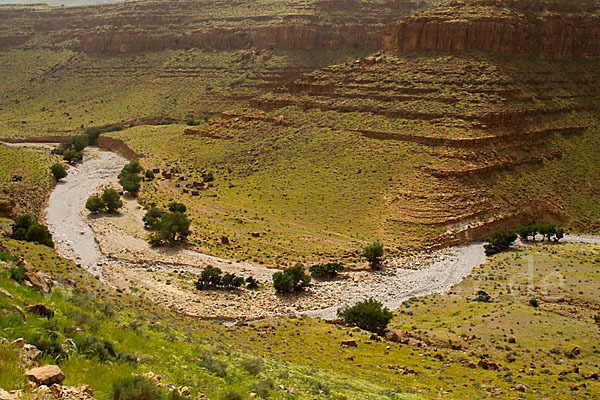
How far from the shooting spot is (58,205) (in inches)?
2336

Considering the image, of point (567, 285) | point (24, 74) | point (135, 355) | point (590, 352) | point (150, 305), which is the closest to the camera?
point (135, 355)

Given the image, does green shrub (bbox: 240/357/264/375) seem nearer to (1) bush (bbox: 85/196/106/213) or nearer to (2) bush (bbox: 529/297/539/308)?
(2) bush (bbox: 529/297/539/308)

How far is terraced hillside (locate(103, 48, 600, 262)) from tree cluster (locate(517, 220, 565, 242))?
1.81 meters

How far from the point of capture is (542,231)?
50.6 m

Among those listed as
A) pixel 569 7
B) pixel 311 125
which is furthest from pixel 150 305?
pixel 569 7

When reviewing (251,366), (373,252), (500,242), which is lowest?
(500,242)

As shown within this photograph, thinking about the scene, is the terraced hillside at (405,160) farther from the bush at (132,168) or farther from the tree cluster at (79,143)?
the tree cluster at (79,143)

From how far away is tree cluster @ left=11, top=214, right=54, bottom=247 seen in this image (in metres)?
39.7

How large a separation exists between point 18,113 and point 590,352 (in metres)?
117

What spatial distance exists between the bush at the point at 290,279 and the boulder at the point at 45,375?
93.4 feet

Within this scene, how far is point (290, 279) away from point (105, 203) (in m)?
28.0

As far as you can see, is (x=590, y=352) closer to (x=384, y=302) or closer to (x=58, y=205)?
(x=384, y=302)

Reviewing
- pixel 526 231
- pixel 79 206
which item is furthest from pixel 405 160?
pixel 79 206

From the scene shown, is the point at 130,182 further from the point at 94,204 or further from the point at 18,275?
the point at 18,275
